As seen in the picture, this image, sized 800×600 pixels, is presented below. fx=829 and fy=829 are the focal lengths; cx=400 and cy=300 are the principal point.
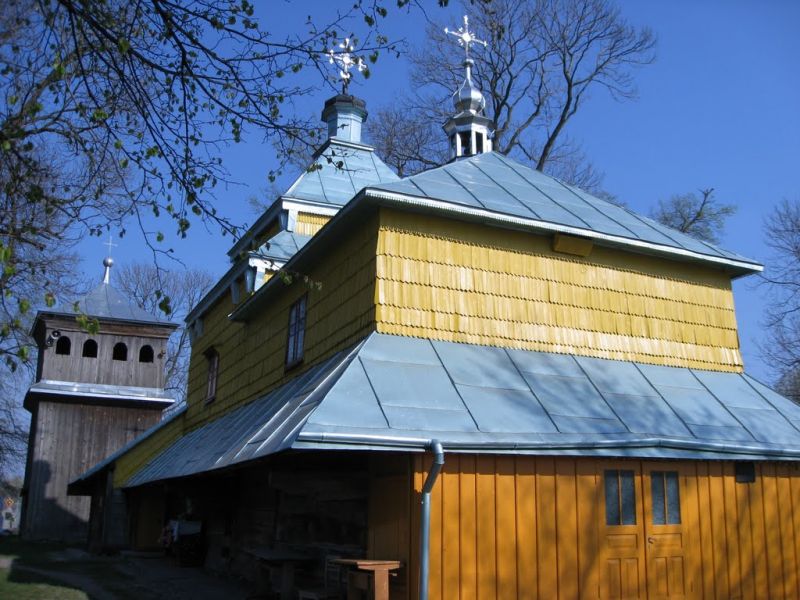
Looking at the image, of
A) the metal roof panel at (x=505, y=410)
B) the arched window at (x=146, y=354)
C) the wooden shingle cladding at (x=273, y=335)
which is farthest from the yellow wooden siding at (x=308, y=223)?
the arched window at (x=146, y=354)

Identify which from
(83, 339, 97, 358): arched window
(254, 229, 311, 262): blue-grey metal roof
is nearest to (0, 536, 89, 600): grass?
(254, 229, 311, 262): blue-grey metal roof

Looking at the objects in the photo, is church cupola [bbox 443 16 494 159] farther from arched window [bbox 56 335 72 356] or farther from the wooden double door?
arched window [bbox 56 335 72 356]

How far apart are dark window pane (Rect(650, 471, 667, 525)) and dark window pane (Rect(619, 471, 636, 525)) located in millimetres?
309

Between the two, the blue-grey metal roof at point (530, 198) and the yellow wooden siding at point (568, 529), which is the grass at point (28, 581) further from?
the blue-grey metal roof at point (530, 198)

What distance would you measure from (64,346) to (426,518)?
2258cm

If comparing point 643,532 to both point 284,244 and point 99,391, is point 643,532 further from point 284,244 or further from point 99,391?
point 99,391

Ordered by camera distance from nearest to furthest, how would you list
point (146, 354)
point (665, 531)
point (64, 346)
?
point (665, 531) → point (64, 346) → point (146, 354)

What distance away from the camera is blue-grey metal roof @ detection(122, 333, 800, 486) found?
838 cm

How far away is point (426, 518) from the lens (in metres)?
8.12

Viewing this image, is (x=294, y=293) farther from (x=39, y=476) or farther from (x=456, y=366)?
(x=39, y=476)

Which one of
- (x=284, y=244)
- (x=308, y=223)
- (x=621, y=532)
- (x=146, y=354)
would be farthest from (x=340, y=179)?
(x=146, y=354)

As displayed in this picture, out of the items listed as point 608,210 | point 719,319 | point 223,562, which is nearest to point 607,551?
point 719,319

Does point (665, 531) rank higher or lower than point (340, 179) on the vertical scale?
lower

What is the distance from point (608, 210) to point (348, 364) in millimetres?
5789
